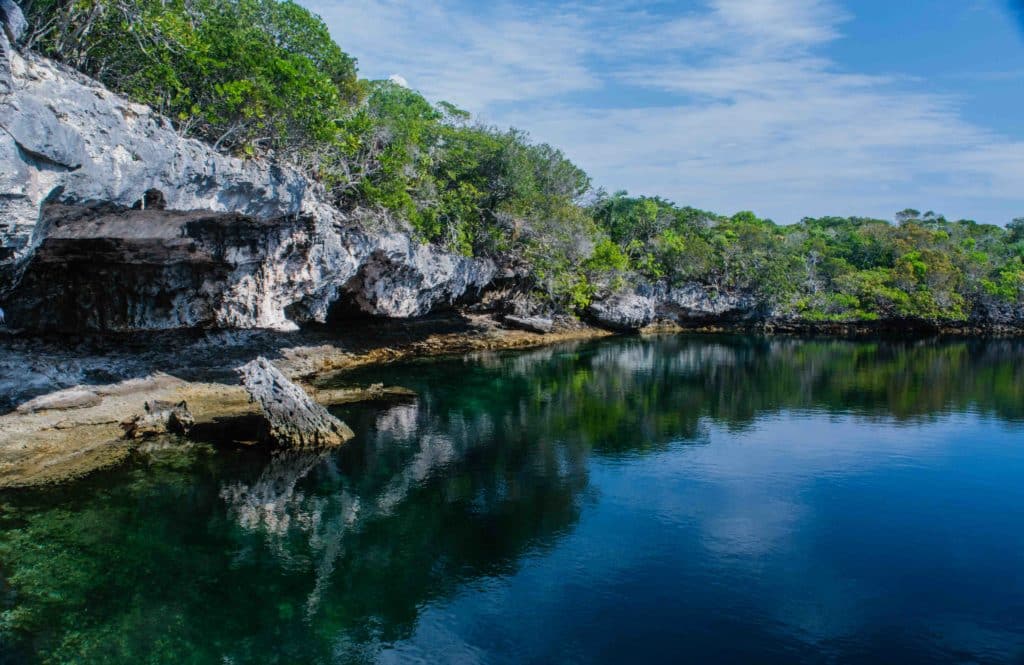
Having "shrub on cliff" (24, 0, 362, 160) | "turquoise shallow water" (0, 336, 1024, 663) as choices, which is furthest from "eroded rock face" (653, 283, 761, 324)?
"shrub on cliff" (24, 0, 362, 160)

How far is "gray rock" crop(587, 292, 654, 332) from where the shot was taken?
5384cm

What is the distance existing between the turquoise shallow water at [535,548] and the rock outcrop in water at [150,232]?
6086 mm

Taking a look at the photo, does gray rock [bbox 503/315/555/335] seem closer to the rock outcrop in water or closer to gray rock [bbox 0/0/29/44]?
the rock outcrop in water

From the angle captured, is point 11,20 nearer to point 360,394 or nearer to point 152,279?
point 152,279

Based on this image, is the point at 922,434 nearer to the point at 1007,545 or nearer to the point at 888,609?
the point at 1007,545

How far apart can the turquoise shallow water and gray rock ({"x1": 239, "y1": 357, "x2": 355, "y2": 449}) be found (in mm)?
1053

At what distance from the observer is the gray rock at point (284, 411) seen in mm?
20250

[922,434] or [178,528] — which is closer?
[178,528]

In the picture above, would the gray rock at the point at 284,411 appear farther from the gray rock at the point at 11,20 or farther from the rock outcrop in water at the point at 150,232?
the gray rock at the point at 11,20

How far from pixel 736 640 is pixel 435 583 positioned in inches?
215

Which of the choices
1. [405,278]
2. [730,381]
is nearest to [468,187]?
[405,278]

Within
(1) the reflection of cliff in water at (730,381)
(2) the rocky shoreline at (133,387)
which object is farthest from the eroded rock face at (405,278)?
(1) the reflection of cliff in water at (730,381)

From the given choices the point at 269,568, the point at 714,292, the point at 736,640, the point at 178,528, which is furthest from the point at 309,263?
the point at 714,292

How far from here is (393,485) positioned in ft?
59.6
